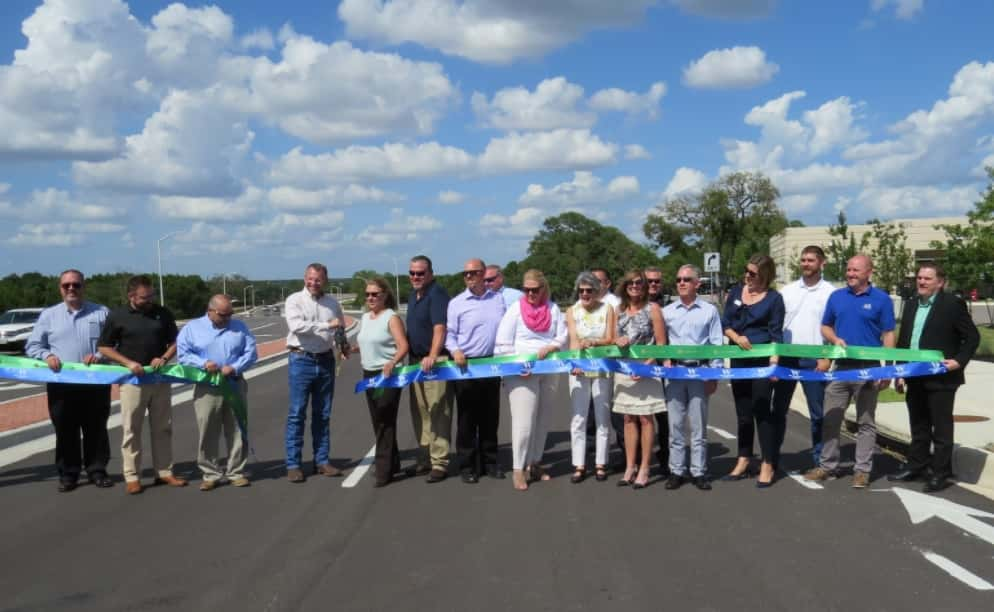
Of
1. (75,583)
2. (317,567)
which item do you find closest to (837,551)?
(317,567)

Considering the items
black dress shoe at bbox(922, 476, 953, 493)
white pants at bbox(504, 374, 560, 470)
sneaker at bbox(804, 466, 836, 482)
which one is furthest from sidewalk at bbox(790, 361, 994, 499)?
white pants at bbox(504, 374, 560, 470)

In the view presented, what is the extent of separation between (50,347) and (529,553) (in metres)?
5.24

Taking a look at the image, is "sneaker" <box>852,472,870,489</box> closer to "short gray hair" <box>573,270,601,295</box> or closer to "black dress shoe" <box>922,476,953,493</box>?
"black dress shoe" <box>922,476,953,493</box>

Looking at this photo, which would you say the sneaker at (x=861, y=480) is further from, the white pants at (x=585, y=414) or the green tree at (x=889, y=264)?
the green tree at (x=889, y=264)

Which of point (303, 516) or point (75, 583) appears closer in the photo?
point (75, 583)

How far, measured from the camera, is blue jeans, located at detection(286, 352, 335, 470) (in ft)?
26.4

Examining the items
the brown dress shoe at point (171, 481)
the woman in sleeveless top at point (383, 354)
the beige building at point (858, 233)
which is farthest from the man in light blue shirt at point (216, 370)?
the beige building at point (858, 233)

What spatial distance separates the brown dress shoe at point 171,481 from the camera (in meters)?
8.02

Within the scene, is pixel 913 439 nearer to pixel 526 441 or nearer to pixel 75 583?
pixel 526 441

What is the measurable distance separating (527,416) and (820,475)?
2670mm

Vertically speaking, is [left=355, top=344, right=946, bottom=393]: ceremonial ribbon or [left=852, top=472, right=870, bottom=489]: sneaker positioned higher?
[left=355, top=344, right=946, bottom=393]: ceremonial ribbon

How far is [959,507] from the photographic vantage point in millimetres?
6730

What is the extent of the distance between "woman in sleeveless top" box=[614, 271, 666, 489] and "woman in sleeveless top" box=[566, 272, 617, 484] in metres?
0.14

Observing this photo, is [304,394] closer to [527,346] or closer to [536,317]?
[527,346]
